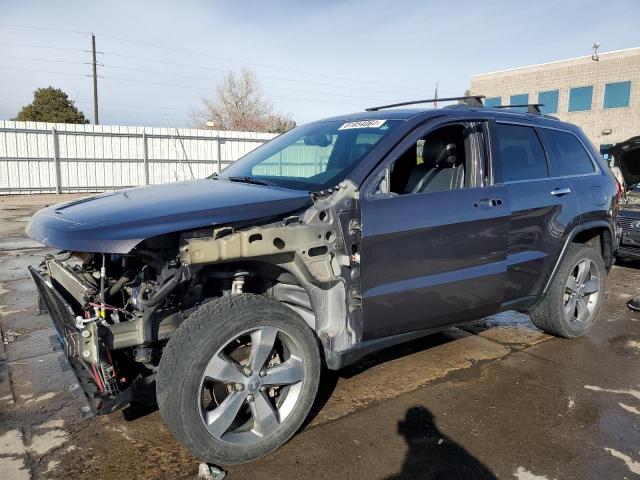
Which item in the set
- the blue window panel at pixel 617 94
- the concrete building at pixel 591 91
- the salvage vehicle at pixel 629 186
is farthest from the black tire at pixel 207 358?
the blue window panel at pixel 617 94

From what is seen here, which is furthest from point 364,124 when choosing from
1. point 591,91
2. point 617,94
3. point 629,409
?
point 591,91

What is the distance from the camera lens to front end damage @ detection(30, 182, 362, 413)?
8.15 ft

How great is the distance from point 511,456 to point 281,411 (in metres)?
1.30

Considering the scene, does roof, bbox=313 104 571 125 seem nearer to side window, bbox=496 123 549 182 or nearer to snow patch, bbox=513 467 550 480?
side window, bbox=496 123 549 182

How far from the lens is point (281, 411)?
2.85 metres

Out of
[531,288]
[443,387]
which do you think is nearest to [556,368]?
[531,288]

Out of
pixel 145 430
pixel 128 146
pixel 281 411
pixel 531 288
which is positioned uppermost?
pixel 128 146

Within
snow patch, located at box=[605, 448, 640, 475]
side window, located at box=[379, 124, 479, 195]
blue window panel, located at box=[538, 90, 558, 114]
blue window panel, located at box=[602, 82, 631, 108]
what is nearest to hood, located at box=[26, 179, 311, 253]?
side window, located at box=[379, 124, 479, 195]

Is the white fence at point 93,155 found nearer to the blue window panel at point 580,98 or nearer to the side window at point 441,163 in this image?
the side window at point 441,163

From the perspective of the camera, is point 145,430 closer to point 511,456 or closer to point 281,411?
point 281,411

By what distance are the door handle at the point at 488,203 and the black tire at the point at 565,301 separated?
117cm

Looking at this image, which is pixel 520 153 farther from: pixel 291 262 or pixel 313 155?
pixel 291 262

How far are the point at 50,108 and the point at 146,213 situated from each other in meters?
36.1

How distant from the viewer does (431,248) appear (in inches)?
127
